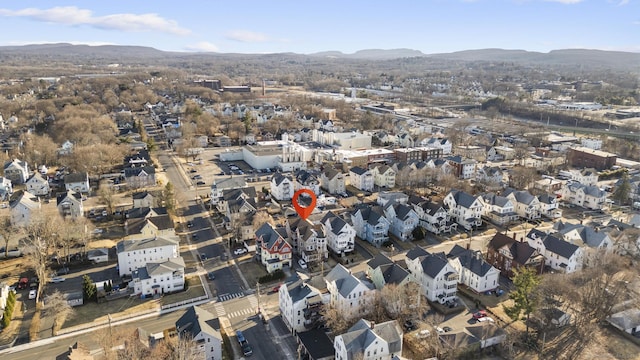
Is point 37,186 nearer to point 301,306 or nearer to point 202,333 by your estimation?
point 202,333

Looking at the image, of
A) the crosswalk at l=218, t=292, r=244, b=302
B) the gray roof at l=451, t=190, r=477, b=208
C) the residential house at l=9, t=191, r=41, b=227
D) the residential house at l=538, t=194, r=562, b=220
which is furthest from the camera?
the residential house at l=538, t=194, r=562, b=220

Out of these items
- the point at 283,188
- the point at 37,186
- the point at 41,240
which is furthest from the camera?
the point at 37,186

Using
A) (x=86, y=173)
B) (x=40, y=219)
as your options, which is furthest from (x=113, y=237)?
(x=86, y=173)

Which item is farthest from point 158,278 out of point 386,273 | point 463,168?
point 463,168

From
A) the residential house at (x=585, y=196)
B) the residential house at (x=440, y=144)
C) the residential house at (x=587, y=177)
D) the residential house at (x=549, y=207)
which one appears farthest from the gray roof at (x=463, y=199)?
the residential house at (x=440, y=144)

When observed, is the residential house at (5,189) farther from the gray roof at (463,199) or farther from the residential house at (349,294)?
the gray roof at (463,199)

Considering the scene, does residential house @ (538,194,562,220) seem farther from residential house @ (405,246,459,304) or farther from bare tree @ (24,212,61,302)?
bare tree @ (24,212,61,302)

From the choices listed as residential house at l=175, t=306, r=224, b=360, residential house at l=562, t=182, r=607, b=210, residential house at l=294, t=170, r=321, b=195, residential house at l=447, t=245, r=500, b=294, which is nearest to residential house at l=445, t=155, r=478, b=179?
residential house at l=562, t=182, r=607, b=210
